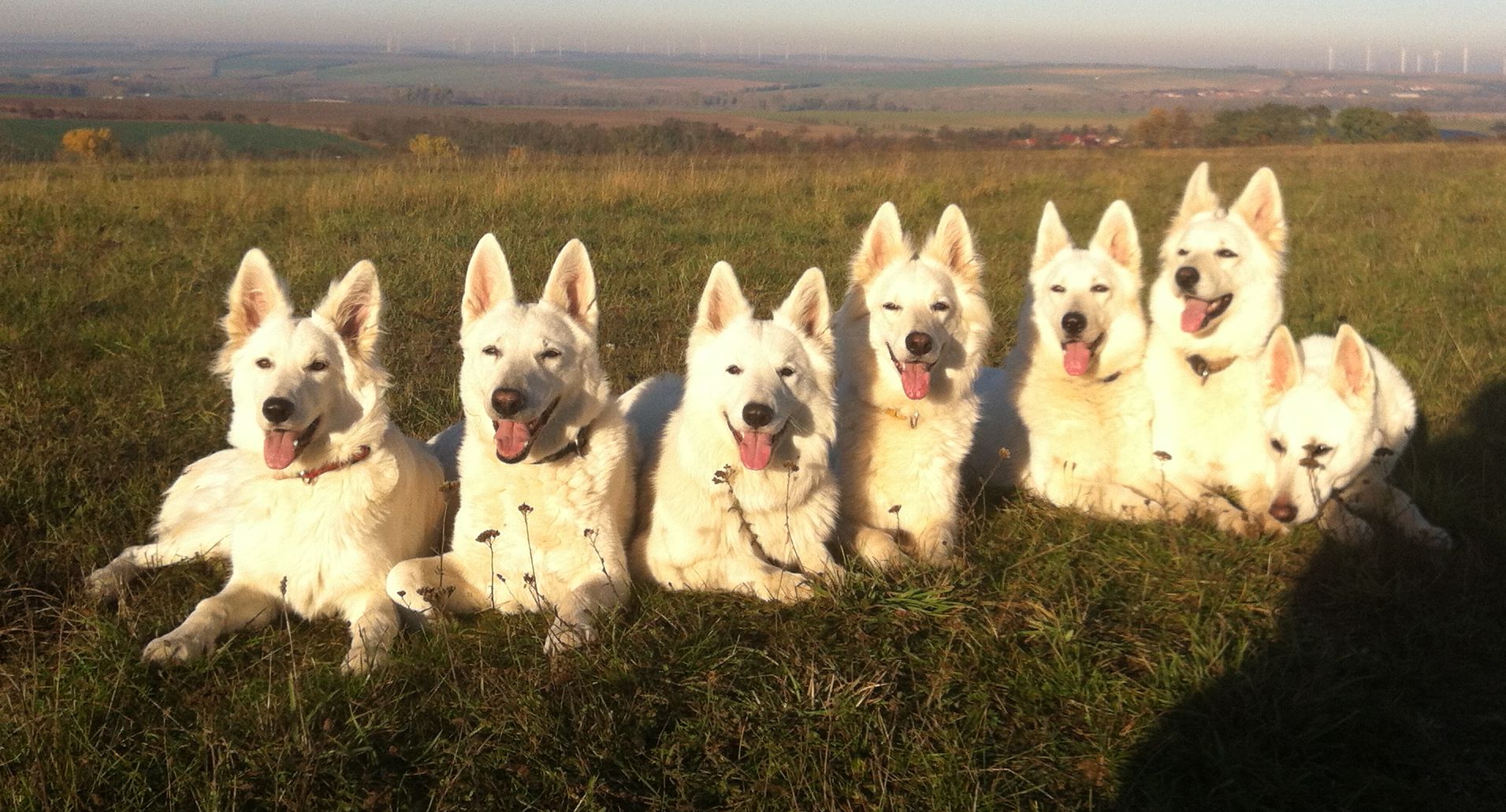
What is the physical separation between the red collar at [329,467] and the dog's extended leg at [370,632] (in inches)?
20.8

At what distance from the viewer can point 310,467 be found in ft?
12.9

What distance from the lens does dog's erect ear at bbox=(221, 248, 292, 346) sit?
394 cm

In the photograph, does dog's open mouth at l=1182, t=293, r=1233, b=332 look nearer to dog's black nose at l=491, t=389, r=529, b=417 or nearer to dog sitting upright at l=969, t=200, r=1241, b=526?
dog sitting upright at l=969, t=200, r=1241, b=526

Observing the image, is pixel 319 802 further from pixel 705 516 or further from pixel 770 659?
pixel 705 516

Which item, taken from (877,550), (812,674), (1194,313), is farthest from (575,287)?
(1194,313)

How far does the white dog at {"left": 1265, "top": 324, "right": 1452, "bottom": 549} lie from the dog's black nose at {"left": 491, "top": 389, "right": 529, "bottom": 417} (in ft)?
10.8

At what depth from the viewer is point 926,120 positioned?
7288 centimetres

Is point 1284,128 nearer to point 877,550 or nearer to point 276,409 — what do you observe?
point 877,550

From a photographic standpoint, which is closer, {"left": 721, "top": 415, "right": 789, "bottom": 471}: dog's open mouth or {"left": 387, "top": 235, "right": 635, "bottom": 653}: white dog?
{"left": 387, "top": 235, "right": 635, "bottom": 653}: white dog

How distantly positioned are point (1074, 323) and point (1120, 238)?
602mm

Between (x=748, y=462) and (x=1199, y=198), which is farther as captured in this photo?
(x=1199, y=198)

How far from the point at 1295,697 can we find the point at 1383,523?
1881mm

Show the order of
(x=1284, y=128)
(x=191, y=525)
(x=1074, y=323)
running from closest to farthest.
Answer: (x=191, y=525)
(x=1074, y=323)
(x=1284, y=128)

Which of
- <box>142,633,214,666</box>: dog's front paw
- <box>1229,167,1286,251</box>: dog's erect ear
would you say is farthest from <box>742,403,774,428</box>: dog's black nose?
<box>1229,167,1286,251</box>: dog's erect ear
